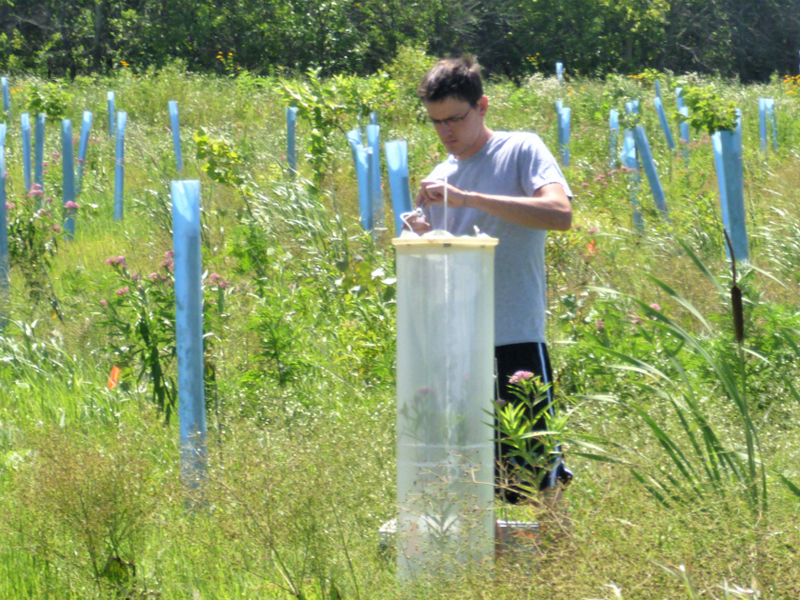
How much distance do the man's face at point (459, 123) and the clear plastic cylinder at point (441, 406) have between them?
644mm

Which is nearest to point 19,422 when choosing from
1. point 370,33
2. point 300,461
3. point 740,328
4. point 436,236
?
point 300,461

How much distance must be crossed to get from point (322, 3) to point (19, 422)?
23.2 metres

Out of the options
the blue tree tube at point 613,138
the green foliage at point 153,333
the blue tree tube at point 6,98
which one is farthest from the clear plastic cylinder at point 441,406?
the blue tree tube at point 6,98

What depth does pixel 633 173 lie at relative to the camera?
24.3 ft

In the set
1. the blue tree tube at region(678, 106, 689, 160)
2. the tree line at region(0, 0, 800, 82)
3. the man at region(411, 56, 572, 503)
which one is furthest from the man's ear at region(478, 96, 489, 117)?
the tree line at region(0, 0, 800, 82)

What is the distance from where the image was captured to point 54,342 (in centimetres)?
455

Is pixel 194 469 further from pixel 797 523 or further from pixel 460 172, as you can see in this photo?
pixel 797 523

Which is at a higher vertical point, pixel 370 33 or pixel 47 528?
pixel 370 33

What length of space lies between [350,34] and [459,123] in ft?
78.3

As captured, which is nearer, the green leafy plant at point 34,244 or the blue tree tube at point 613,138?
the green leafy plant at point 34,244

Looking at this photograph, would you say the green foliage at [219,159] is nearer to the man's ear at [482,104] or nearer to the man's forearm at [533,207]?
the man's ear at [482,104]

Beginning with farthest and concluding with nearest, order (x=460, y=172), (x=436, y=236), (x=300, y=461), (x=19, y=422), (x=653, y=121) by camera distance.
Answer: (x=653, y=121) < (x=19, y=422) < (x=460, y=172) < (x=300, y=461) < (x=436, y=236)

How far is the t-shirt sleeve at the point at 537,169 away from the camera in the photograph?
241 cm

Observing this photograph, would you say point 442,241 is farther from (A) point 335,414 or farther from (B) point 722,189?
(B) point 722,189
